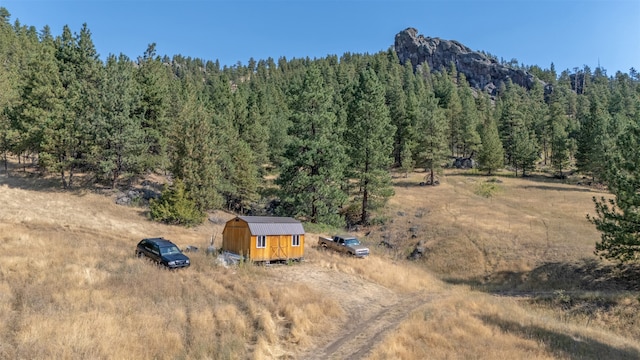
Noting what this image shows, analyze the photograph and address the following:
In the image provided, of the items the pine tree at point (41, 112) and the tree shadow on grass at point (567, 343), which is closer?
the tree shadow on grass at point (567, 343)

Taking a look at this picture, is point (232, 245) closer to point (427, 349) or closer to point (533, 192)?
point (427, 349)

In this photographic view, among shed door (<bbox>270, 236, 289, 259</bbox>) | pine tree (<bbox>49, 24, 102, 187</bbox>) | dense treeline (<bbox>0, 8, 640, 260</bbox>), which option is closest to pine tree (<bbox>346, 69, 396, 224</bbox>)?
dense treeline (<bbox>0, 8, 640, 260</bbox>)

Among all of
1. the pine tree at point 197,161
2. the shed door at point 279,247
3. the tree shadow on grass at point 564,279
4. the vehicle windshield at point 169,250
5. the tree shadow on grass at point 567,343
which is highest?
the pine tree at point 197,161

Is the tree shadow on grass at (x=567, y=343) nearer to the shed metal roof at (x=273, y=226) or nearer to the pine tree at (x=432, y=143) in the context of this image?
the shed metal roof at (x=273, y=226)

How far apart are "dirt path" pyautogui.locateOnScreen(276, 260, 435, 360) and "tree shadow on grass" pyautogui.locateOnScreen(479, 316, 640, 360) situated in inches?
202

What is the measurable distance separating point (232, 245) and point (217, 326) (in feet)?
47.2

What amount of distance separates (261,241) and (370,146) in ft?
75.3

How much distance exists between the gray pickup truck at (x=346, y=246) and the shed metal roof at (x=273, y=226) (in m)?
5.21

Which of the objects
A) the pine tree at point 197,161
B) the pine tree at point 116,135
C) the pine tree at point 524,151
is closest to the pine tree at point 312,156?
the pine tree at point 197,161

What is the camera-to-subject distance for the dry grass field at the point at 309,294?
13219mm

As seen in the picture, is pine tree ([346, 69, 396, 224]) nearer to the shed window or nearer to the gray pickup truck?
the gray pickup truck

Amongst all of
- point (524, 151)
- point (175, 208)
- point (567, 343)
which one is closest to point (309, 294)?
point (567, 343)

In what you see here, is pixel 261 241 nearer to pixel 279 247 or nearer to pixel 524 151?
pixel 279 247

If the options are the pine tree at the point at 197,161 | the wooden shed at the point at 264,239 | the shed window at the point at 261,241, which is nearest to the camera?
the wooden shed at the point at 264,239
